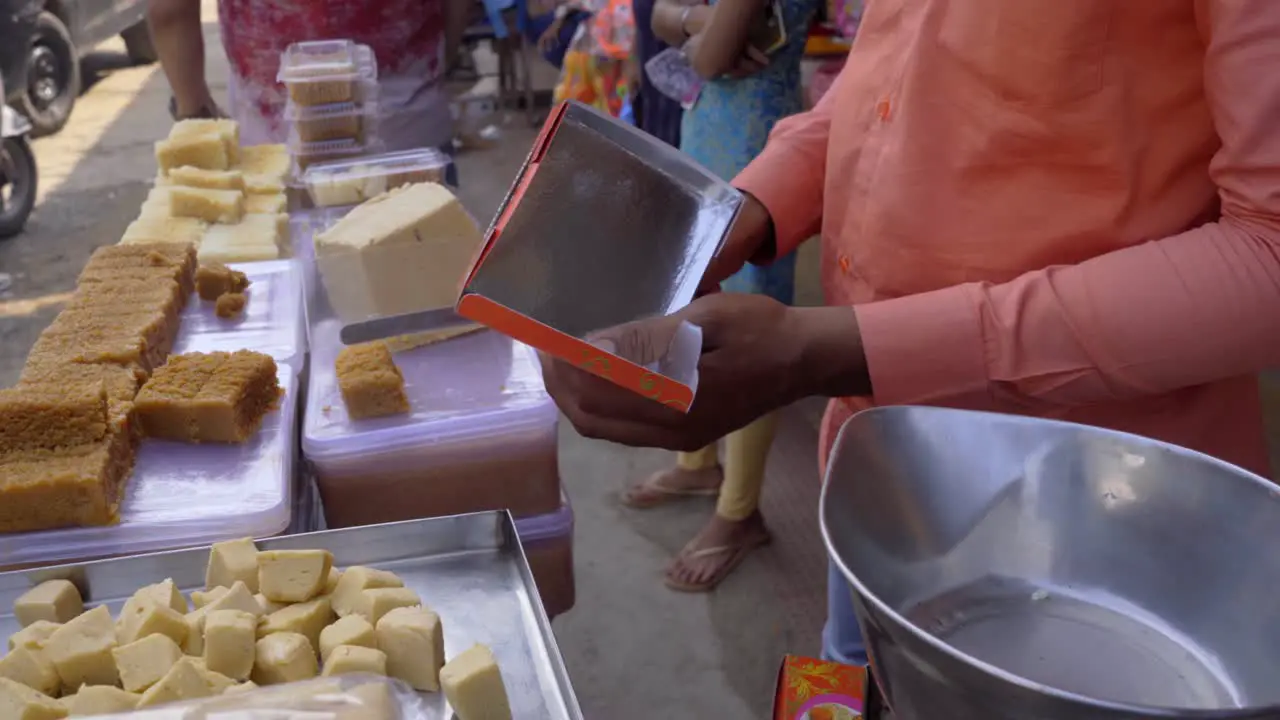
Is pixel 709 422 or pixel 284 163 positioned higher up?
pixel 709 422

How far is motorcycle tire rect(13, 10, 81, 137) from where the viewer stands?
6.19 meters

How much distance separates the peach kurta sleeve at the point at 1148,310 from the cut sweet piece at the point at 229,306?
1036 mm

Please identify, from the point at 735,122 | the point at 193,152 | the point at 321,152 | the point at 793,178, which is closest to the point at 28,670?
the point at 793,178

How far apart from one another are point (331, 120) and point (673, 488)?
1487mm

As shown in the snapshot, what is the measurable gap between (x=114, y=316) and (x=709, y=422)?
3.06 feet

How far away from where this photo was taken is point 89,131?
664 centimetres

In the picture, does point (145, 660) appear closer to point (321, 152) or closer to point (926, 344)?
point (926, 344)

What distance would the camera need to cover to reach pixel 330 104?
2.19 meters

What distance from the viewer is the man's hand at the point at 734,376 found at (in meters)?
0.89

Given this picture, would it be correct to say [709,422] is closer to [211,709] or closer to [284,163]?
[211,709]

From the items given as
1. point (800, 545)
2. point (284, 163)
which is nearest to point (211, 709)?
point (284, 163)

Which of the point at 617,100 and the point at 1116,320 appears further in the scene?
the point at 617,100

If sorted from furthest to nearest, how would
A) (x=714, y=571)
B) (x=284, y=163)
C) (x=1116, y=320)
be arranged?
(x=714, y=571)
(x=284, y=163)
(x=1116, y=320)

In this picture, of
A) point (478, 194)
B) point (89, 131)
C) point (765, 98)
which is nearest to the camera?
point (765, 98)
